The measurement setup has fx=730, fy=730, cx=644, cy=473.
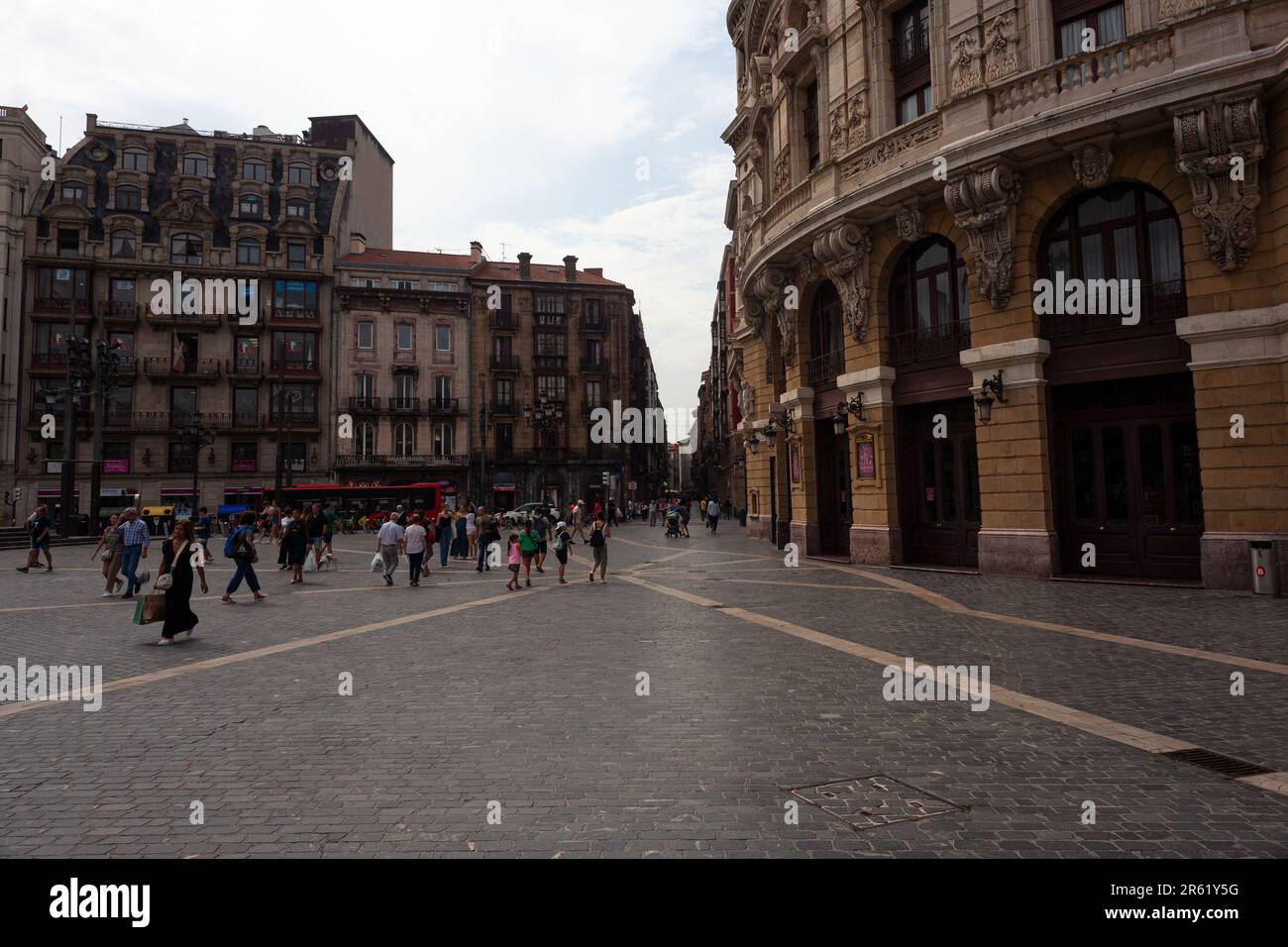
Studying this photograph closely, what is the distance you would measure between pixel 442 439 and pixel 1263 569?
162 ft

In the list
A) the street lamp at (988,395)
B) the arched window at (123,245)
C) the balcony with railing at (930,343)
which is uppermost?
the arched window at (123,245)

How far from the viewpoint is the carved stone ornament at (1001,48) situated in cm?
1513

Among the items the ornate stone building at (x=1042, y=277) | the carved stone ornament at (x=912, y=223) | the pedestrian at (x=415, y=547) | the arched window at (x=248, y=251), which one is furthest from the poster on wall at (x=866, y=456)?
the arched window at (x=248, y=251)

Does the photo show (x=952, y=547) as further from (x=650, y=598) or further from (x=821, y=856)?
(x=821, y=856)

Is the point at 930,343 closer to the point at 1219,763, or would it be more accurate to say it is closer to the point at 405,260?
the point at 1219,763

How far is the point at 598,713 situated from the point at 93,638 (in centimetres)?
809

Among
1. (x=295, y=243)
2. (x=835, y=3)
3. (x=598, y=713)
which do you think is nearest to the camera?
(x=598, y=713)

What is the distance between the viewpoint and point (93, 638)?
32.8ft

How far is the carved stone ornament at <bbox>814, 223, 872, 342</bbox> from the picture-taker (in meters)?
18.5

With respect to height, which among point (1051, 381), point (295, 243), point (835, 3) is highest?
point (295, 243)

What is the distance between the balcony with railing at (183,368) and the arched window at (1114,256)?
5090 centimetres

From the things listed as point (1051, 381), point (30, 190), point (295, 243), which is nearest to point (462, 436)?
point (295, 243)

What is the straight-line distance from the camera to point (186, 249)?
164 ft

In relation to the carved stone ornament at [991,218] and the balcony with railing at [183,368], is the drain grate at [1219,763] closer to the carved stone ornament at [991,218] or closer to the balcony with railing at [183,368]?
the carved stone ornament at [991,218]
